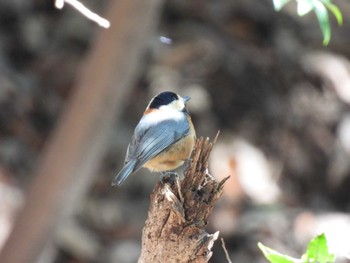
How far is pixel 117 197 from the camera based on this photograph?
7.66 m

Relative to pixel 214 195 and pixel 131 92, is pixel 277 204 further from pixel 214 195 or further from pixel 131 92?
pixel 214 195

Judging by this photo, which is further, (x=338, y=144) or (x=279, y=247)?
(x=338, y=144)

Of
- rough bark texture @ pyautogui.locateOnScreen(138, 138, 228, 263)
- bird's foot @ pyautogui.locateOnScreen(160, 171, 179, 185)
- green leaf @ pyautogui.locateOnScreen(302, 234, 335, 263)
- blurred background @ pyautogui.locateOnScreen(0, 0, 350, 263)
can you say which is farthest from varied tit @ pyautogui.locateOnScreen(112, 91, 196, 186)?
blurred background @ pyautogui.locateOnScreen(0, 0, 350, 263)

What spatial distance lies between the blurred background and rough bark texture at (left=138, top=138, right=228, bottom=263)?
14.7ft

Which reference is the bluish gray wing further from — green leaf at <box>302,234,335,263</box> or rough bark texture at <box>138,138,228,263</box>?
green leaf at <box>302,234,335,263</box>

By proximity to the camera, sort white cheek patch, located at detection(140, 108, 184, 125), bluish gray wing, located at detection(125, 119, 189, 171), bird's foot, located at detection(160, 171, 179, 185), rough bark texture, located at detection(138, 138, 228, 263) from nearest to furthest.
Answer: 1. rough bark texture, located at detection(138, 138, 228, 263)
2. bird's foot, located at detection(160, 171, 179, 185)
3. bluish gray wing, located at detection(125, 119, 189, 171)
4. white cheek patch, located at detection(140, 108, 184, 125)

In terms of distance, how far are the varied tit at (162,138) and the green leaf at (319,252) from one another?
4.66ft

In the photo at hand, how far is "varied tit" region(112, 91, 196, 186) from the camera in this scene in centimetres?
340

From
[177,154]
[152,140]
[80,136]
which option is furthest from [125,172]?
[80,136]

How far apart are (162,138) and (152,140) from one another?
95mm

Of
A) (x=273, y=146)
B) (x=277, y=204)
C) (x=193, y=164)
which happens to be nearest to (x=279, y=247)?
(x=277, y=204)

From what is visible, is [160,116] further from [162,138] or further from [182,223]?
[182,223]

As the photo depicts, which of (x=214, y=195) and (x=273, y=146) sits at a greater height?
(x=214, y=195)

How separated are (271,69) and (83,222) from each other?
230cm
